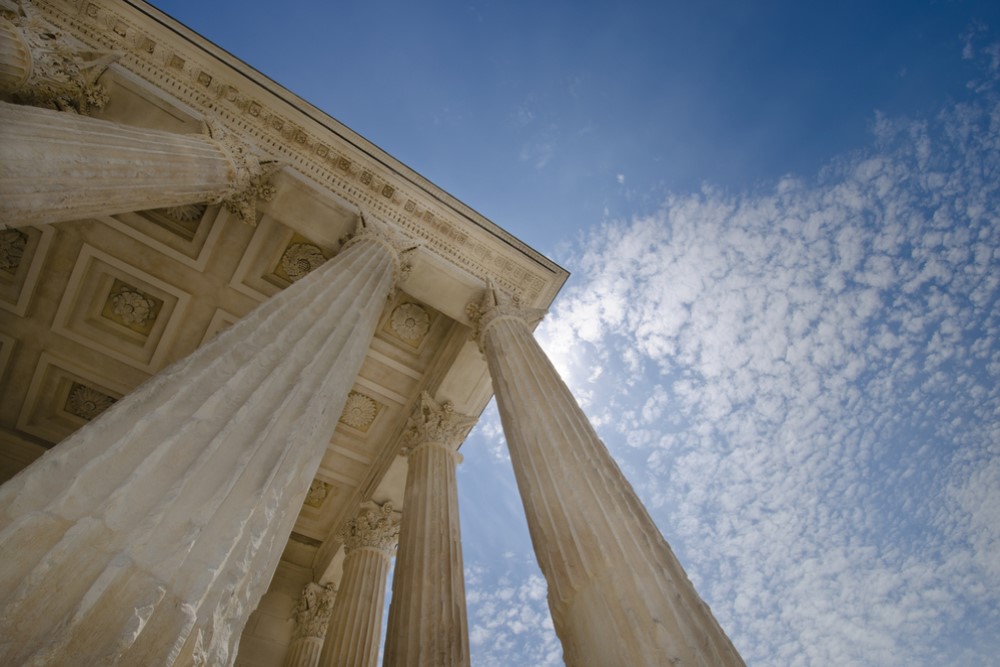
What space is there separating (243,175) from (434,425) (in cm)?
665

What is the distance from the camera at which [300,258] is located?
1359 cm

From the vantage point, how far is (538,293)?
1370cm

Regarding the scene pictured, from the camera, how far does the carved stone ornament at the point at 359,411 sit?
15086mm

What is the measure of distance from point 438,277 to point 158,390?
8421 mm

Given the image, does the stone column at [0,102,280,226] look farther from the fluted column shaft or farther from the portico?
the fluted column shaft

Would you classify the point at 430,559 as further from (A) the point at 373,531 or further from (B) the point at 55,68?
(B) the point at 55,68

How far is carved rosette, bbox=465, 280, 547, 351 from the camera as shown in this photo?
37.7 ft

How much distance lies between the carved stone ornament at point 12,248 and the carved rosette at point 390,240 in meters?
7.07

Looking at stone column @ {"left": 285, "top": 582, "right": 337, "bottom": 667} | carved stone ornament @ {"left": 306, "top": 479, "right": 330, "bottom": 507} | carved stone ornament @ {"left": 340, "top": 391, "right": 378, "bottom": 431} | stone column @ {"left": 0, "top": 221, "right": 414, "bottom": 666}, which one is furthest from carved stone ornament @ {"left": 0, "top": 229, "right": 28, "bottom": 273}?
stone column @ {"left": 285, "top": 582, "right": 337, "bottom": 667}

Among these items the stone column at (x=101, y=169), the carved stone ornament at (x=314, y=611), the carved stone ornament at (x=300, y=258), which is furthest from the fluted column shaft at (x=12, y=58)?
the carved stone ornament at (x=314, y=611)

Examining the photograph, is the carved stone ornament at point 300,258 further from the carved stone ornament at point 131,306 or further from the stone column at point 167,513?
the stone column at point 167,513

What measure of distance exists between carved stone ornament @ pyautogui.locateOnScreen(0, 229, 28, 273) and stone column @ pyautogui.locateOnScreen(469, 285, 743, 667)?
11.3 m

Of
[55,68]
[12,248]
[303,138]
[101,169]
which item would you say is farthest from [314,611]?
[55,68]

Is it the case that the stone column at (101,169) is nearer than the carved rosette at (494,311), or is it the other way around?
the stone column at (101,169)
